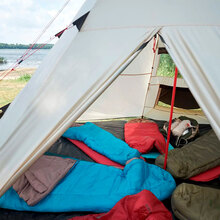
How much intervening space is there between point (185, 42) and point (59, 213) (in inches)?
54.8

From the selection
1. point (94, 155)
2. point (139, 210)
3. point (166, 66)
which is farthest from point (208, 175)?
point (166, 66)

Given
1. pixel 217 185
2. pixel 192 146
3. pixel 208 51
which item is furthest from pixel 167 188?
pixel 208 51

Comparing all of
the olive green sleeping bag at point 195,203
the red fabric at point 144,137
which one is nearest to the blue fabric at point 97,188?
the olive green sleeping bag at point 195,203

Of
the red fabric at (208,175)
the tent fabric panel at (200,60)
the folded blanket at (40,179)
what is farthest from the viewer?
the red fabric at (208,175)

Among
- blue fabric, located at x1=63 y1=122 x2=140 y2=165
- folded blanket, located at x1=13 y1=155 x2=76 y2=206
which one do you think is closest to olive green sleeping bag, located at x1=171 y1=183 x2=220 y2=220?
blue fabric, located at x1=63 y1=122 x2=140 y2=165

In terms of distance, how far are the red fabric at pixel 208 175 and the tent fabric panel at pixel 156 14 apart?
4.15 feet

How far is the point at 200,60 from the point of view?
1017 mm

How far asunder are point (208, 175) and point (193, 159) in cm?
18

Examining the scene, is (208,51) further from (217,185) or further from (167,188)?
(217,185)

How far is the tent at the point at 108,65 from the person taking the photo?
102cm

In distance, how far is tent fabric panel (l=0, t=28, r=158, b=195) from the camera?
3.42 feet

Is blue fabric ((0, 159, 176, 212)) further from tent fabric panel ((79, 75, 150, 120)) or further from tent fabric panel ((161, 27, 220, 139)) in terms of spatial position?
tent fabric panel ((79, 75, 150, 120))

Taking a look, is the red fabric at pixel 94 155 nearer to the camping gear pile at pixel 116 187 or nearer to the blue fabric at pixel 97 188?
the camping gear pile at pixel 116 187

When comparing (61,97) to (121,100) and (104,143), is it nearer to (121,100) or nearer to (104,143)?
(104,143)
